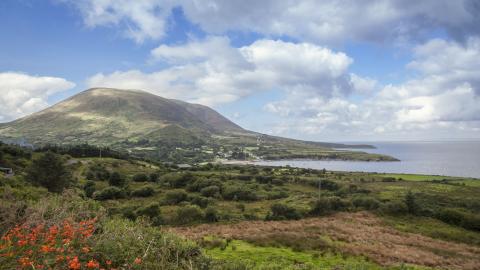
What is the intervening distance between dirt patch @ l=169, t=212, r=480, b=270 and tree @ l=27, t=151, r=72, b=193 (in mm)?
29340

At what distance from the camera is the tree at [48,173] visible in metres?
57.3

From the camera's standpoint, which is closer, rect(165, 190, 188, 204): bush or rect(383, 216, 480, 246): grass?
rect(383, 216, 480, 246): grass

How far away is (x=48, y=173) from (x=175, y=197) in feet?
87.0

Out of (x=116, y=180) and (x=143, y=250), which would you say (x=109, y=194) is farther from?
(x=143, y=250)

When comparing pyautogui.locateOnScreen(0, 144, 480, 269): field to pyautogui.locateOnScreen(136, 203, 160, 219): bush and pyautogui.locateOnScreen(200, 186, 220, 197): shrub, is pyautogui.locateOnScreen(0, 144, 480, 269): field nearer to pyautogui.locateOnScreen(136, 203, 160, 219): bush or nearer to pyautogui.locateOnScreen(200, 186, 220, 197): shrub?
pyautogui.locateOnScreen(136, 203, 160, 219): bush

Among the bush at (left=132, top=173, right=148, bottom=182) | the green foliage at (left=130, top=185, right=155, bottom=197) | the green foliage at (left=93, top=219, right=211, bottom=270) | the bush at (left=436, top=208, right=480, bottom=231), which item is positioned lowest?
the green foliage at (left=130, top=185, right=155, bottom=197)

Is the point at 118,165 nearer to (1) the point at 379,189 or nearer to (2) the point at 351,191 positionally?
(2) the point at 351,191

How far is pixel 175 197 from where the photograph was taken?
7469 cm

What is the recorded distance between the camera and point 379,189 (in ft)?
351

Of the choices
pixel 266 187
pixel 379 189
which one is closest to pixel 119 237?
pixel 266 187

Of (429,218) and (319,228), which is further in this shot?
(429,218)

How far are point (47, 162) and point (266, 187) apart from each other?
6193 cm

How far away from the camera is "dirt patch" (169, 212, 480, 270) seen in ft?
106

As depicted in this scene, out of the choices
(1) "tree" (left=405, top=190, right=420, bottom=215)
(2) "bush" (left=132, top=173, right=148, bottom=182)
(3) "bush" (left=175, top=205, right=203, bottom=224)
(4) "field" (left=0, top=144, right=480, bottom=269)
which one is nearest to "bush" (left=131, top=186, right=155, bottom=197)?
(4) "field" (left=0, top=144, right=480, bottom=269)
